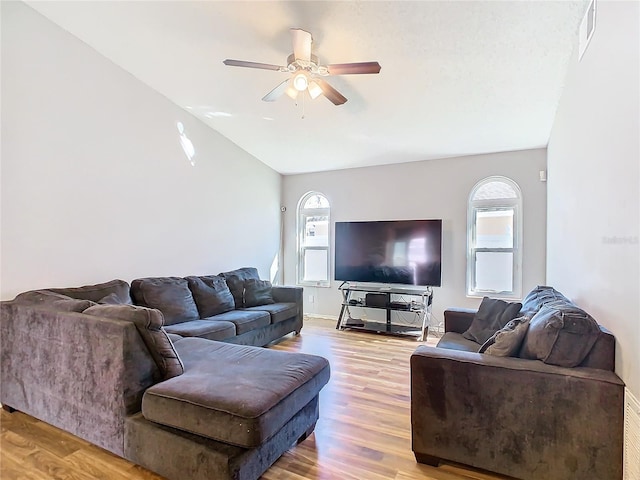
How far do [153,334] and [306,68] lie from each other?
216cm

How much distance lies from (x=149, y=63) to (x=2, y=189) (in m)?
1.74

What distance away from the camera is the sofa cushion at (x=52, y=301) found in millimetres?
2254

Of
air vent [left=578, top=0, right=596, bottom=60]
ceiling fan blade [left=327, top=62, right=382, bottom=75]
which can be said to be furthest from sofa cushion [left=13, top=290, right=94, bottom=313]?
air vent [left=578, top=0, right=596, bottom=60]

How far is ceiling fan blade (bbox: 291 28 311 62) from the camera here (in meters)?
2.44

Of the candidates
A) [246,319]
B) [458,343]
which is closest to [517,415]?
[458,343]

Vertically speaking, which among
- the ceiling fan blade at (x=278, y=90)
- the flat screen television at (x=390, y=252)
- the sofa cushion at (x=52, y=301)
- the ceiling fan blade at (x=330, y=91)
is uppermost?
the ceiling fan blade at (x=278, y=90)

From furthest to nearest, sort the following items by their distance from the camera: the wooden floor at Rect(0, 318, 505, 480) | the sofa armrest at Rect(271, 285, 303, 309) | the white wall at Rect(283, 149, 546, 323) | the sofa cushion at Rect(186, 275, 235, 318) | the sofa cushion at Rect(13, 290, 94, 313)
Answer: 1. the sofa armrest at Rect(271, 285, 303, 309)
2. the white wall at Rect(283, 149, 546, 323)
3. the sofa cushion at Rect(186, 275, 235, 318)
4. the sofa cushion at Rect(13, 290, 94, 313)
5. the wooden floor at Rect(0, 318, 505, 480)

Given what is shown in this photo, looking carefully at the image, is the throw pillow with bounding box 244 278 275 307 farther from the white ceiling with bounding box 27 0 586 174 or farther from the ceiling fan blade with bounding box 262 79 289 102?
the ceiling fan blade with bounding box 262 79 289 102

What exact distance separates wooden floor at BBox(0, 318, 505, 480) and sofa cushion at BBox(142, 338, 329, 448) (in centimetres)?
24

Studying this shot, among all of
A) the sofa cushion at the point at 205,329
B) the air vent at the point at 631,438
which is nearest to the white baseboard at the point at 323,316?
the sofa cushion at the point at 205,329

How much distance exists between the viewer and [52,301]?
95.2 inches

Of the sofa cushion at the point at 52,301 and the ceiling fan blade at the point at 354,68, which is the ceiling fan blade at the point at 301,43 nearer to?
the ceiling fan blade at the point at 354,68

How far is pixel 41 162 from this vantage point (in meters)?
2.95

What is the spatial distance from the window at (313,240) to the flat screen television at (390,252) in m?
0.50
